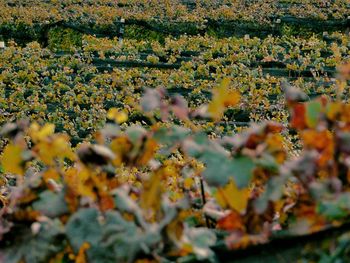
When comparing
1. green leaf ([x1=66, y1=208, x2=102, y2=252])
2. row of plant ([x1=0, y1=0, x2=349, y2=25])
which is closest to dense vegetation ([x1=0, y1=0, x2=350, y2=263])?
green leaf ([x1=66, y1=208, x2=102, y2=252])

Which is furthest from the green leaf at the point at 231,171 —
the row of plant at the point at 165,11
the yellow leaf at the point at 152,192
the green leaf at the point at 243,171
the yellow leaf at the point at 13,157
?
the row of plant at the point at 165,11

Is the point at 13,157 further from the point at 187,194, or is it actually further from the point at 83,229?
the point at 187,194

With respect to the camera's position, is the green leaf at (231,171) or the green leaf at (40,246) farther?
the green leaf at (40,246)

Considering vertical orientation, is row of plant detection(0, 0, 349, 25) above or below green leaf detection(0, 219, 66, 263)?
below

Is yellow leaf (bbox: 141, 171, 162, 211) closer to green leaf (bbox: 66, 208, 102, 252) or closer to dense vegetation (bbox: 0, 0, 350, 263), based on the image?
dense vegetation (bbox: 0, 0, 350, 263)

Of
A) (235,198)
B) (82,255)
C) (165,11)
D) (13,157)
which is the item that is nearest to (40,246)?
(82,255)

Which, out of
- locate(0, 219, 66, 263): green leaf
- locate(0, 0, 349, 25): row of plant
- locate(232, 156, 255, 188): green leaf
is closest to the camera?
locate(232, 156, 255, 188): green leaf

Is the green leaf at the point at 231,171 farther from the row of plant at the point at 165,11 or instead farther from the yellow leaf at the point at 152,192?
the row of plant at the point at 165,11

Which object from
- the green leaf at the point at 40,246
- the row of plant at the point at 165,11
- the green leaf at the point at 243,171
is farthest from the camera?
the row of plant at the point at 165,11
